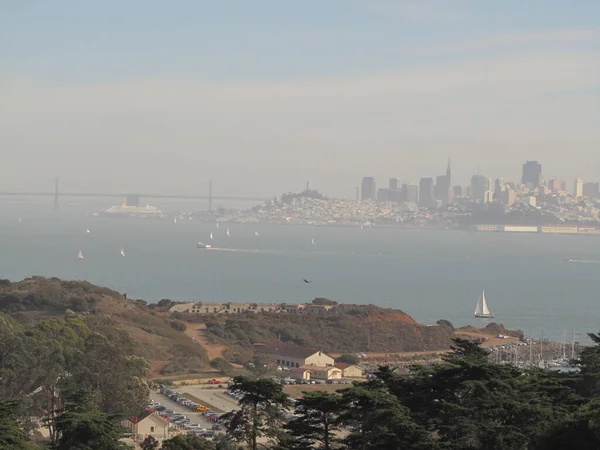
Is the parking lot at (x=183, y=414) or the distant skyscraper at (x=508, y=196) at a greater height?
the distant skyscraper at (x=508, y=196)

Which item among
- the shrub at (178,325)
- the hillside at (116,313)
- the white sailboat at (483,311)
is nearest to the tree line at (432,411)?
the hillside at (116,313)

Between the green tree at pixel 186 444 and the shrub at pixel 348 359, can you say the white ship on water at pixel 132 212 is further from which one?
the green tree at pixel 186 444

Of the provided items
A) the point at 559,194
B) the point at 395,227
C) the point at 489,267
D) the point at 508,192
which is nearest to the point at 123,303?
the point at 489,267

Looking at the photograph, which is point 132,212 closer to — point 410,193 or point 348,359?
point 410,193

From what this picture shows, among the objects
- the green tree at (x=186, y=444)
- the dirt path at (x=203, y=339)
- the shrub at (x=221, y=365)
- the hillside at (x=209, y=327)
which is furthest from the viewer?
the dirt path at (x=203, y=339)

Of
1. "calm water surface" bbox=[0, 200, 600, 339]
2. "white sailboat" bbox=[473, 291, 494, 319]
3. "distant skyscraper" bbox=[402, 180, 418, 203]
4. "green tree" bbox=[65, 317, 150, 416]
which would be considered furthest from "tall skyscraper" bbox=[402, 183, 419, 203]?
"green tree" bbox=[65, 317, 150, 416]

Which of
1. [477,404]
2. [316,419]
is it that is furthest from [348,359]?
[477,404]
